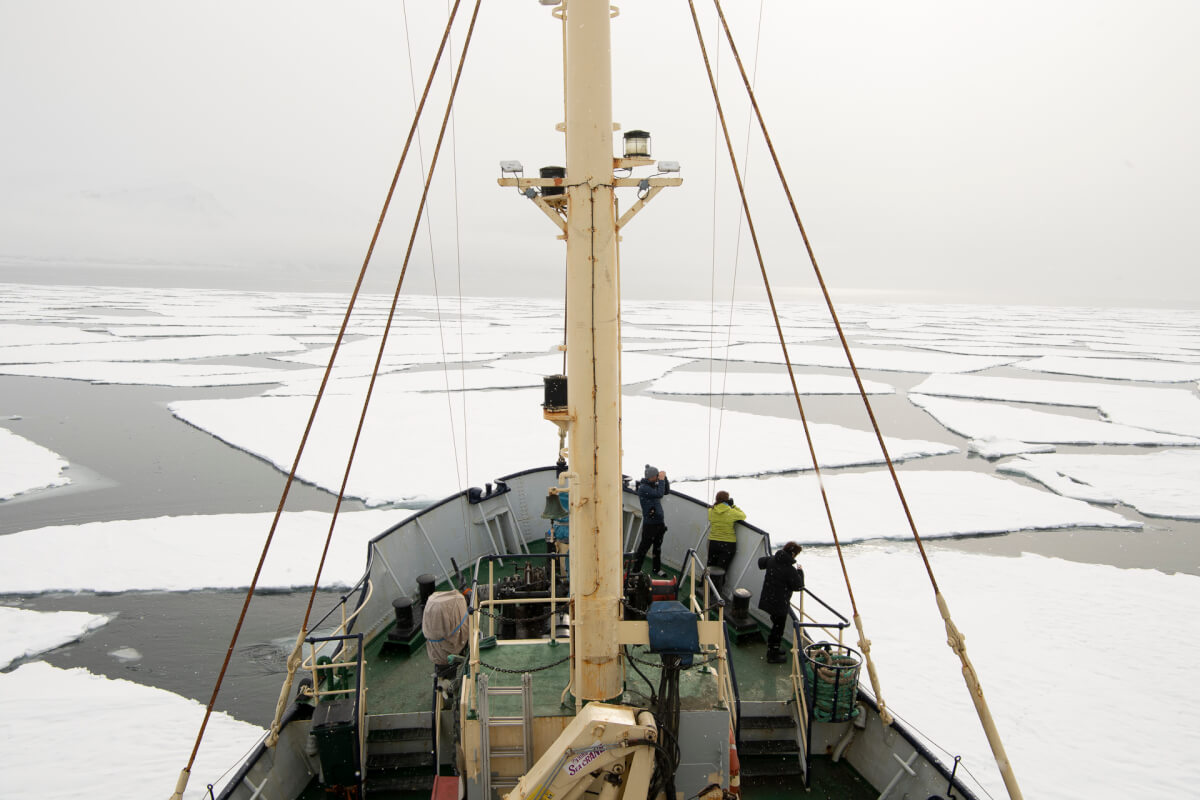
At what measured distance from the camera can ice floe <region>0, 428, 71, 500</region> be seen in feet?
48.8

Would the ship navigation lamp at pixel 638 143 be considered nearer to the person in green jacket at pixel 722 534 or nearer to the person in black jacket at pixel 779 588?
the person in black jacket at pixel 779 588

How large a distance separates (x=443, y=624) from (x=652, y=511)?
2639 millimetres

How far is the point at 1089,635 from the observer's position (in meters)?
9.57

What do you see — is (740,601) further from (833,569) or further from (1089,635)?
(1089,635)

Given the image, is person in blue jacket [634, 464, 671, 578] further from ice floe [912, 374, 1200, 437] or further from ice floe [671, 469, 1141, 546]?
ice floe [912, 374, 1200, 437]

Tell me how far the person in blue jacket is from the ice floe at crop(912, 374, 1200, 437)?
23308 mm

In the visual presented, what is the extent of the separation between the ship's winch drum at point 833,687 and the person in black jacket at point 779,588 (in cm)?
75

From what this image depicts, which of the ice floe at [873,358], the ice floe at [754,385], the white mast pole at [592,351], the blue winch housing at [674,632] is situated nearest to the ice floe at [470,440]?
the ice floe at [754,385]

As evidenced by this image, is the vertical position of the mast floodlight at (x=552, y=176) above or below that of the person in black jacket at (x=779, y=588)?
above

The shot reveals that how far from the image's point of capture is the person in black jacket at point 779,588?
572 centimetres

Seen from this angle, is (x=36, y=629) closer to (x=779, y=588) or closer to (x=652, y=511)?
(x=652, y=511)

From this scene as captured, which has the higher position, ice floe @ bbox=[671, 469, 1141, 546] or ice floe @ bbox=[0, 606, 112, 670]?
ice floe @ bbox=[671, 469, 1141, 546]

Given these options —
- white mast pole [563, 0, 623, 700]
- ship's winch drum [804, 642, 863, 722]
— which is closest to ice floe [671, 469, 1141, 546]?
ship's winch drum [804, 642, 863, 722]

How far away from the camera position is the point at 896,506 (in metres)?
14.7
